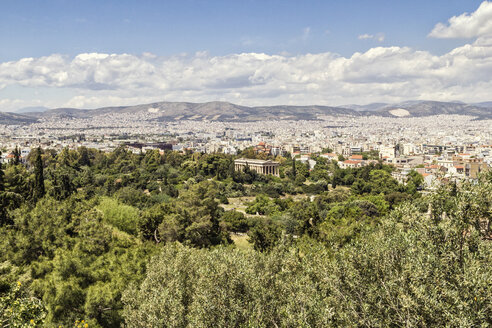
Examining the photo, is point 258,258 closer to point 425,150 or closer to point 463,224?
point 463,224

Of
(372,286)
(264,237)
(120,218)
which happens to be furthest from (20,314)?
(120,218)

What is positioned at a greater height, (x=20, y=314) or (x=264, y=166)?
(x=20, y=314)

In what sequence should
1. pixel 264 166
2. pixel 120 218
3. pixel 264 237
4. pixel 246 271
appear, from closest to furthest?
1. pixel 246 271
2. pixel 264 237
3. pixel 120 218
4. pixel 264 166

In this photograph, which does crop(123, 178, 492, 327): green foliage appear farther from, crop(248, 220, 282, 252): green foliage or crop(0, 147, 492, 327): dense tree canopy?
crop(248, 220, 282, 252): green foliage

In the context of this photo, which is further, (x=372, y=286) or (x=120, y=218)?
(x=120, y=218)

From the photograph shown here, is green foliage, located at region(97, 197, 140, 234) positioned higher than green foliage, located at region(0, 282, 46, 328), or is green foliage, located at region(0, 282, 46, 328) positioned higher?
green foliage, located at region(0, 282, 46, 328)

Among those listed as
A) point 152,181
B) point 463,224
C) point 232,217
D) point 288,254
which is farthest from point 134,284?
point 152,181

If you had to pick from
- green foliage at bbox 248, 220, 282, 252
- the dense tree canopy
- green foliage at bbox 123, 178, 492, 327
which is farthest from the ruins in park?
green foliage at bbox 123, 178, 492, 327

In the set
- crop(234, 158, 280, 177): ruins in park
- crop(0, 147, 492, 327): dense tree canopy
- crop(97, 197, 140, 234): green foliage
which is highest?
crop(0, 147, 492, 327): dense tree canopy

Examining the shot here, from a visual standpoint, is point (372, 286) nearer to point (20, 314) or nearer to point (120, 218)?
point (20, 314)

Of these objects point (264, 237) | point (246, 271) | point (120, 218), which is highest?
point (246, 271)

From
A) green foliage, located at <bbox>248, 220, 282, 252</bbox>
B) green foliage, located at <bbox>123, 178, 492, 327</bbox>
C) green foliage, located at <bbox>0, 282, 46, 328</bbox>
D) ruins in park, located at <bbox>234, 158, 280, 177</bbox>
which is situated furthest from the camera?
ruins in park, located at <bbox>234, 158, 280, 177</bbox>

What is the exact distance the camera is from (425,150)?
125438 millimetres

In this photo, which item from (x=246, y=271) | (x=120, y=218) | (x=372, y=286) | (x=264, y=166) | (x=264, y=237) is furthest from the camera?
(x=264, y=166)
